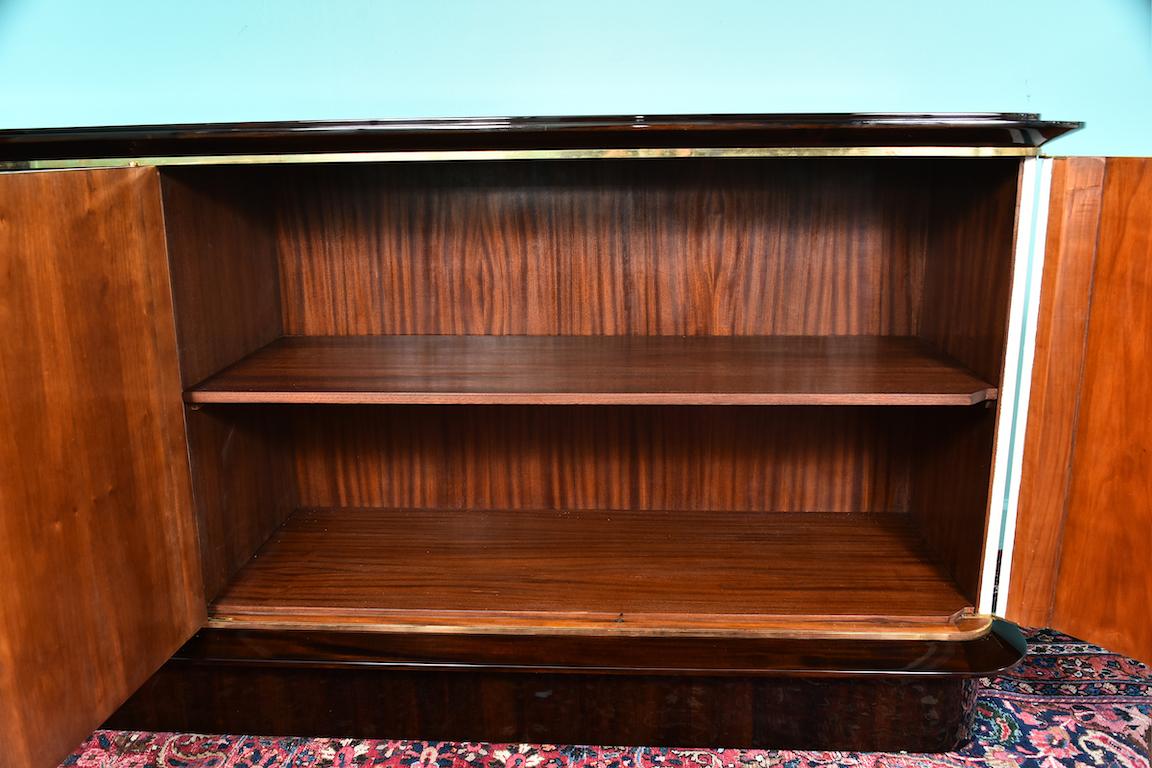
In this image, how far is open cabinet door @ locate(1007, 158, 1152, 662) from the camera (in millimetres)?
939

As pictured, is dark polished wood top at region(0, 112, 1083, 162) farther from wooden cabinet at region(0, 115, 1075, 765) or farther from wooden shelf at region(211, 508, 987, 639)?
wooden shelf at region(211, 508, 987, 639)

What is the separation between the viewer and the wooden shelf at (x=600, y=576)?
3.54 feet

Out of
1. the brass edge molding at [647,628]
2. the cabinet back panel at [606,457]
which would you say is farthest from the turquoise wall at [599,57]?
the brass edge molding at [647,628]

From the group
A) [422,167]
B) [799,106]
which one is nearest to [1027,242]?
[799,106]

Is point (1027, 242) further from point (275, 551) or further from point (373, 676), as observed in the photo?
point (275, 551)

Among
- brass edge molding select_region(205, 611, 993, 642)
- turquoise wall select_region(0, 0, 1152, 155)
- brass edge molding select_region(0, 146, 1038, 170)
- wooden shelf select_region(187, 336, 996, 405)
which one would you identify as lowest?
brass edge molding select_region(205, 611, 993, 642)

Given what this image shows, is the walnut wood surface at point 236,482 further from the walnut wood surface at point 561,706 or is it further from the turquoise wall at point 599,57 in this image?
the turquoise wall at point 599,57

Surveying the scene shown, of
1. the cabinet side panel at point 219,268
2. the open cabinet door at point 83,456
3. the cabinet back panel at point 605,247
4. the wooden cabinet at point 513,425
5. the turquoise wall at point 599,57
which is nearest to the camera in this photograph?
the open cabinet door at point 83,456

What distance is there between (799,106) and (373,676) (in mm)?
1083

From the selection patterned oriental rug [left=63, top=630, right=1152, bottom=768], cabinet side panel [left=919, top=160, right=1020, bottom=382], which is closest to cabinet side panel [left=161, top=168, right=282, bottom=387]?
patterned oriental rug [left=63, top=630, right=1152, bottom=768]

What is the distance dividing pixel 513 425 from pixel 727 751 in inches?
21.9

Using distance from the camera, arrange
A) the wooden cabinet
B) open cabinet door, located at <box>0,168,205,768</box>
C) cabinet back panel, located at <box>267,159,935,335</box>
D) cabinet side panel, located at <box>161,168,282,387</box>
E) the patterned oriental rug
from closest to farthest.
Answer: open cabinet door, located at <box>0,168,205,768</box> < the wooden cabinet < cabinet side panel, located at <box>161,168,282,387</box> < the patterned oriental rug < cabinet back panel, located at <box>267,159,935,335</box>

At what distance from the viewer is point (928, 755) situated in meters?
1.16

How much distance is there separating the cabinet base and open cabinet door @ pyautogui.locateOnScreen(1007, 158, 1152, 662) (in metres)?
0.10
